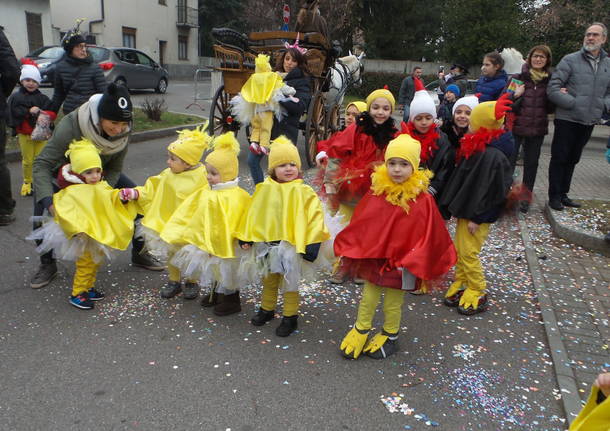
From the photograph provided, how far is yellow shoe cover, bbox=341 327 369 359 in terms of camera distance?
312 cm

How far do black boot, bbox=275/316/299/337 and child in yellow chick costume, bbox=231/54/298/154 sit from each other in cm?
285

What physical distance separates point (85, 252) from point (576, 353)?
3515 mm

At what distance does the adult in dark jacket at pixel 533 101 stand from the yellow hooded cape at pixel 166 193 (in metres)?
4.26

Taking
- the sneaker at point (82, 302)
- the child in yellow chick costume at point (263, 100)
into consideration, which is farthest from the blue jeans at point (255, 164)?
the sneaker at point (82, 302)

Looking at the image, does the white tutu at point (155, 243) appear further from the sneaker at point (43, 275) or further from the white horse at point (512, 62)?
the white horse at point (512, 62)

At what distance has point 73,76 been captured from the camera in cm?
541

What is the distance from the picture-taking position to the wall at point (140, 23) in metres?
28.0

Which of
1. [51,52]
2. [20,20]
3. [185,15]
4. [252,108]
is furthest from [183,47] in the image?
[252,108]

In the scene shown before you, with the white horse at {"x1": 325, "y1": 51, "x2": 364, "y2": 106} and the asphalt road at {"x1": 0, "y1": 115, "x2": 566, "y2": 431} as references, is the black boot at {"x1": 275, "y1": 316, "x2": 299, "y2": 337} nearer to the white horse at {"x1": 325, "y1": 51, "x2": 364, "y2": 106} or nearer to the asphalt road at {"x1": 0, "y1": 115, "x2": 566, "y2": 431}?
the asphalt road at {"x1": 0, "y1": 115, "x2": 566, "y2": 431}

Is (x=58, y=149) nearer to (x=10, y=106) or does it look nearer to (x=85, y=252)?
(x=85, y=252)

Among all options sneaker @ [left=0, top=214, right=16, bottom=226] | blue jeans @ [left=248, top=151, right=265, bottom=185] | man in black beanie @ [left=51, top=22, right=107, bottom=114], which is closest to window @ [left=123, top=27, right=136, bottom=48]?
man in black beanie @ [left=51, top=22, right=107, bottom=114]

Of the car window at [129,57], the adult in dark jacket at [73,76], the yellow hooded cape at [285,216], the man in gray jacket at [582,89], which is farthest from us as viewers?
the car window at [129,57]

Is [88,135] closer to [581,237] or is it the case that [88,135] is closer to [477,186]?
[477,186]


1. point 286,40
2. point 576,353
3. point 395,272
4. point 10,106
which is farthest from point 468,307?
point 286,40
